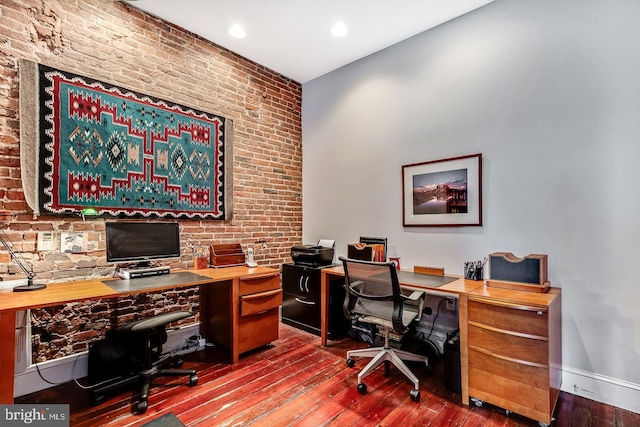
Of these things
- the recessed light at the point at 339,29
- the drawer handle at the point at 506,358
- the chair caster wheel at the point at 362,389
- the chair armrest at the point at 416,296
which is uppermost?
the recessed light at the point at 339,29

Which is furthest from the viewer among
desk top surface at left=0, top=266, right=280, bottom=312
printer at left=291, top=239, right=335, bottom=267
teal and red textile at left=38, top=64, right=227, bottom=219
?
printer at left=291, top=239, right=335, bottom=267

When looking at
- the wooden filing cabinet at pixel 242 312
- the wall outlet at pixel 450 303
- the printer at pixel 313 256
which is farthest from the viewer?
the printer at pixel 313 256

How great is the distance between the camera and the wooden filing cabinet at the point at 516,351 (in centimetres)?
191

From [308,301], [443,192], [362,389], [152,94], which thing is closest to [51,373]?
[308,301]

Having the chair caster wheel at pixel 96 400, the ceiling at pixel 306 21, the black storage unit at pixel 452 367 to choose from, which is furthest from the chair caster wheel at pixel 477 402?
the ceiling at pixel 306 21

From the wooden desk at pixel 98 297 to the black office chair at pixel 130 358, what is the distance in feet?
0.91

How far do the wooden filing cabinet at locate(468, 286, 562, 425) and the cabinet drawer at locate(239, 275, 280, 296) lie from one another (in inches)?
68.9

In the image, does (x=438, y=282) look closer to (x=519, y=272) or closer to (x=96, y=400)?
(x=519, y=272)

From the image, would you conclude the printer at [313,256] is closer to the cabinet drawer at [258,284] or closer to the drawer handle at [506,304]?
the cabinet drawer at [258,284]

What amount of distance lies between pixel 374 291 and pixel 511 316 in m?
0.91

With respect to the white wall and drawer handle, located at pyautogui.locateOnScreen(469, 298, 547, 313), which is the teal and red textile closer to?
the white wall

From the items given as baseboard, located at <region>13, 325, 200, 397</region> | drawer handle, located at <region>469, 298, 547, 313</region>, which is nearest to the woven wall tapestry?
baseboard, located at <region>13, 325, 200, 397</region>

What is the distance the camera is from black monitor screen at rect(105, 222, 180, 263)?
2.51 meters

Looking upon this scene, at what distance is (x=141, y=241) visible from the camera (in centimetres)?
266
